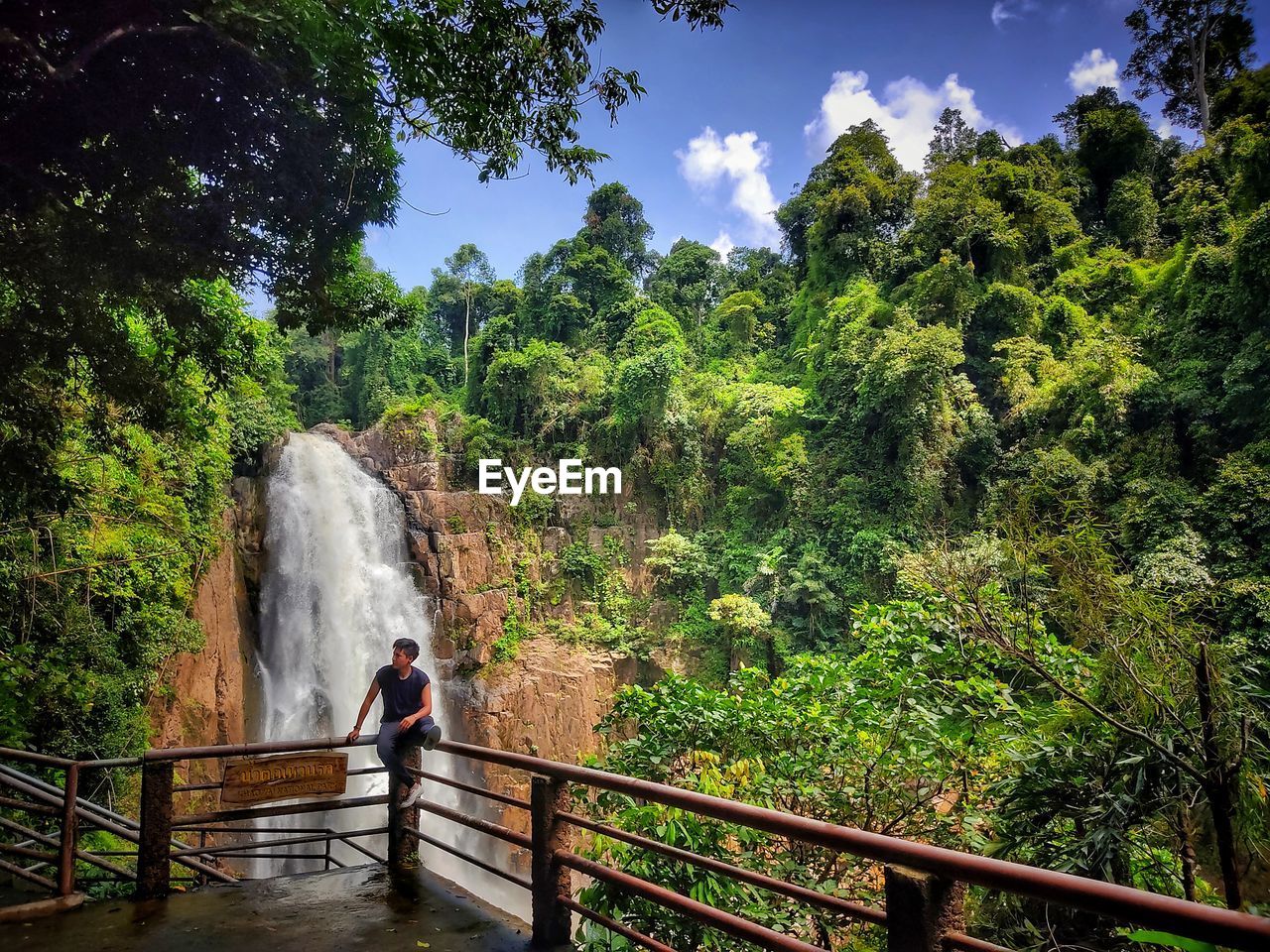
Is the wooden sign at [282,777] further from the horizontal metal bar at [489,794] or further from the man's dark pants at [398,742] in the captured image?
the horizontal metal bar at [489,794]

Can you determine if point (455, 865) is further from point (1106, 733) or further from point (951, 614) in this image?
point (1106, 733)

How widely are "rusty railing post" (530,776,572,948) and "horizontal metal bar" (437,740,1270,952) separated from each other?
0.54 meters

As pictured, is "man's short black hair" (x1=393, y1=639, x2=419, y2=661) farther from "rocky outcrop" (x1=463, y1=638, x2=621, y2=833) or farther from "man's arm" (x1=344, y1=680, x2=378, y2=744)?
"rocky outcrop" (x1=463, y1=638, x2=621, y2=833)

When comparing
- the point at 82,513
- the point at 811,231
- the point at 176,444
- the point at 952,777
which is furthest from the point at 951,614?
the point at 811,231

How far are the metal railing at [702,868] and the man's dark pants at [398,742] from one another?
99 millimetres

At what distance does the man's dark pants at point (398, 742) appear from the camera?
11.4 ft

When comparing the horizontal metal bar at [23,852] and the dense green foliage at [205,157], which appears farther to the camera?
the dense green foliage at [205,157]

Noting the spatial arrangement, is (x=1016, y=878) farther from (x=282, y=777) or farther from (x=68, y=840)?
(x=68, y=840)

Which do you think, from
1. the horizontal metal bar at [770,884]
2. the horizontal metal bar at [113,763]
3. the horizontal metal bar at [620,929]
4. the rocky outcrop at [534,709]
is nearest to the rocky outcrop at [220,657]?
the rocky outcrop at [534,709]

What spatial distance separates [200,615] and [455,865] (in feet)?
27.7

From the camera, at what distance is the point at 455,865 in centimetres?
1455

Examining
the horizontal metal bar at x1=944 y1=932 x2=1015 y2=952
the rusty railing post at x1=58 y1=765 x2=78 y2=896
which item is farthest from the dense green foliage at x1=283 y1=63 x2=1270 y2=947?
the rusty railing post at x1=58 y1=765 x2=78 y2=896

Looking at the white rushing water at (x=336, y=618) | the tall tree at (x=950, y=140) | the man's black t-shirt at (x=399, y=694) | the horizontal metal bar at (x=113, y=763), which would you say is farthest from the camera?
the tall tree at (x=950, y=140)

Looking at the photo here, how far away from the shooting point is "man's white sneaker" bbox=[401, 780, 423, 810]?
11.2 feet
